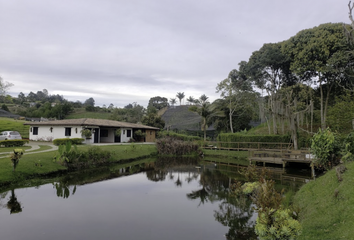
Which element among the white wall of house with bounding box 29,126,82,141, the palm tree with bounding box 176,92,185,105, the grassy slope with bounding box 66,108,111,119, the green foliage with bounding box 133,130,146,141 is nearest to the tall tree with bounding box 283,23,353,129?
the green foliage with bounding box 133,130,146,141

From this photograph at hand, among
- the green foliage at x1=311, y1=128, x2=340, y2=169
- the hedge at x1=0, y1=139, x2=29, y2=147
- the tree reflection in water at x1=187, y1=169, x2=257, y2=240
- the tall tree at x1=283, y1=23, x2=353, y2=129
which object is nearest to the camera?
the tree reflection in water at x1=187, y1=169, x2=257, y2=240

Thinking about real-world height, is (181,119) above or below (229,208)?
above

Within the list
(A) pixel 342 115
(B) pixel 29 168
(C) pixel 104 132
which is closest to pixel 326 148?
(A) pixel 342 115

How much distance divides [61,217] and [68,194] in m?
2.96

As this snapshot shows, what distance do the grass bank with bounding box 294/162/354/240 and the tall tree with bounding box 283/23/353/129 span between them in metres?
17.0

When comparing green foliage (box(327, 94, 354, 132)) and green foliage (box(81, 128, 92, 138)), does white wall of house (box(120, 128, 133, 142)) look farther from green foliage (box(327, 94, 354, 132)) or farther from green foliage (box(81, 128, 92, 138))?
green foliage (box(327, 94, 354, 132))

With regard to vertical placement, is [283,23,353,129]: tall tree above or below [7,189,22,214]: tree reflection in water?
above

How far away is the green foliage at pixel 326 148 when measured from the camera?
9.81 m

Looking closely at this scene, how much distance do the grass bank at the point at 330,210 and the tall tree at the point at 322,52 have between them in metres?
17.0

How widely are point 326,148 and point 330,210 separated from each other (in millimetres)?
4481

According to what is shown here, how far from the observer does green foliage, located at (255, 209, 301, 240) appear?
4.02m

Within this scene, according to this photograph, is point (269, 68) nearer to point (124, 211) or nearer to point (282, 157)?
point (282, 157)

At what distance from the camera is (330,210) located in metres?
6.16

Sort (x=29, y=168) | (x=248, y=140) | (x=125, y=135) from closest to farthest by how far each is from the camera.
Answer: (x=29, y=168), (x=248, y=140), (x=125, y=135)
